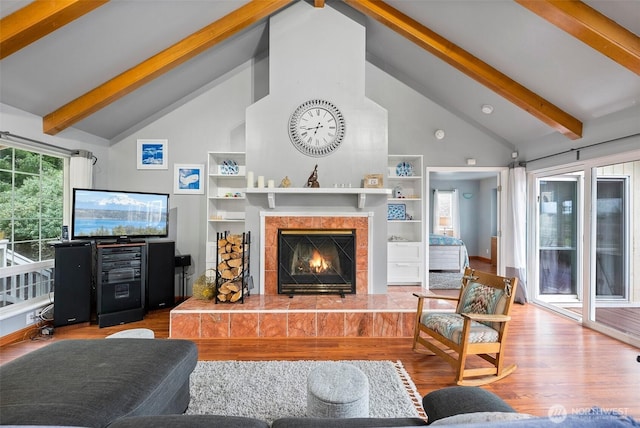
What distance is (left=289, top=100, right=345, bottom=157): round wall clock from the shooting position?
12.9ft

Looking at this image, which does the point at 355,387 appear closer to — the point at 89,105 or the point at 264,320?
the point at 264,320

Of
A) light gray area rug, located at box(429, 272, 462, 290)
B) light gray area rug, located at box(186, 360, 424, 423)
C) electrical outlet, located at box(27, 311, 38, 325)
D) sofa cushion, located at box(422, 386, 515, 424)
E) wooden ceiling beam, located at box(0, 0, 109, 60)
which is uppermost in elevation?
wooden ceiling beam, located at box(0, 0, 109, 60)

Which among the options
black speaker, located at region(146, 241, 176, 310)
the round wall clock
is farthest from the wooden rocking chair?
black speaker, located at region(146, 241, 176, 310)

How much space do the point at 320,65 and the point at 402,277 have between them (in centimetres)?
335

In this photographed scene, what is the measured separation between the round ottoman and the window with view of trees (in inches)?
138

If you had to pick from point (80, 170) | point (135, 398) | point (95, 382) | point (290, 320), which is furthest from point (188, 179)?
point (135, 398)

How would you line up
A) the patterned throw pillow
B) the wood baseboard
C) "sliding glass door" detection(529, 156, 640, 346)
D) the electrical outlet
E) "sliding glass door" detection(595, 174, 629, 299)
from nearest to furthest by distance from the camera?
1. the patterned throw pillow
2. the wood baseboard
3. the electrical outlet
4. "sliding glass door" detection(529, 156, 640, 346)
5. "sliding glass door" detection(595, 174, 629, 299)

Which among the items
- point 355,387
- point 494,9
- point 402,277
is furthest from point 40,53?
point 402,277

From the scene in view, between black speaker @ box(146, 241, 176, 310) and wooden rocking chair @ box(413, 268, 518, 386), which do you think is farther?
black speaker @ box(146, 241, 176, 310)

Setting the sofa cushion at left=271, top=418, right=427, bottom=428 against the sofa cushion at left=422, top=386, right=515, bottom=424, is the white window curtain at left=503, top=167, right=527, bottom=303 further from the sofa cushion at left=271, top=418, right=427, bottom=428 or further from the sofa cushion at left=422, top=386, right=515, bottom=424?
the sofa cushion at left=271, top=418, right=427, bottom=428

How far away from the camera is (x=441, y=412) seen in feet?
3.49

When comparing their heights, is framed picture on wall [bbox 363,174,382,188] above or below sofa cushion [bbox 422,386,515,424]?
above

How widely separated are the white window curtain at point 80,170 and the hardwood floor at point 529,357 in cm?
173

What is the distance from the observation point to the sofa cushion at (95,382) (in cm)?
118
